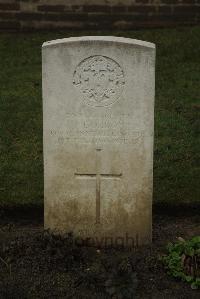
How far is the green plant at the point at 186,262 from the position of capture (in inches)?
185

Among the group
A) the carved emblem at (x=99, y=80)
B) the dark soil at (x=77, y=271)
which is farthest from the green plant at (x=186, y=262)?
the carved emblem at (x=99, y=80)

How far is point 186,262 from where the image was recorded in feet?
15.7

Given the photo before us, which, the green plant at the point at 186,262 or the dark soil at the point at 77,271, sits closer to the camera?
the dark soil at the point at 77,271

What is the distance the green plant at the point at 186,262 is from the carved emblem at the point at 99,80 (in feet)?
3.86

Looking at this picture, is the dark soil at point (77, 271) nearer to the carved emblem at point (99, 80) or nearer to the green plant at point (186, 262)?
the green plant at point (186, 262)

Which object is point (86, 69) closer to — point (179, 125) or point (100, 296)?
point (100, 296)

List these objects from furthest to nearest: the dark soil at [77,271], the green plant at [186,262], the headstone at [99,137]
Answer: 1. the headstone at [99,137]
2. the green plant at [186,262]
3. the dark soil at [77,271]

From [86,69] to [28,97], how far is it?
357 cm

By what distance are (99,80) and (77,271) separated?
4.52 ft

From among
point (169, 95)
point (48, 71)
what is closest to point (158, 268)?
point (48, 71)

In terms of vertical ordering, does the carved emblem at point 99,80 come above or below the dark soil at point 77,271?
above

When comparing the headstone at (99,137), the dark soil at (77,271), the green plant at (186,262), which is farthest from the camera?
the headstone at (99,137)

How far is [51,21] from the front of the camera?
10.6 meters

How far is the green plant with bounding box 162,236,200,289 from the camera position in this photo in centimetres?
470
